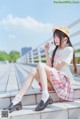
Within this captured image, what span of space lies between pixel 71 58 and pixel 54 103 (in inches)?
20.8

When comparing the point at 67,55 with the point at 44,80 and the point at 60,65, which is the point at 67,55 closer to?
the point at 60,65

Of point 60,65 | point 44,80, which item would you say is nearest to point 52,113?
point 44,80

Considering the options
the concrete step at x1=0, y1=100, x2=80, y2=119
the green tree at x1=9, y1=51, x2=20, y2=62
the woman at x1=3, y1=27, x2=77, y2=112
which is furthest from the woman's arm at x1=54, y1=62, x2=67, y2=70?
the green tree at x1=9, y1=51, x2=20, y2=62

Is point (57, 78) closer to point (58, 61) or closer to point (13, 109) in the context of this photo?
point (58, 61)

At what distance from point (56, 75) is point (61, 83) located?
10 centimetres

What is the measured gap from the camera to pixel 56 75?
9.14ft

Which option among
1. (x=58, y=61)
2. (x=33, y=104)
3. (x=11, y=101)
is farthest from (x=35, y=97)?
(x=58, y=61)

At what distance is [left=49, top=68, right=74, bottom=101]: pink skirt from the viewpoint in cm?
278

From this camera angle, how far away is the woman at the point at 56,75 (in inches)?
106

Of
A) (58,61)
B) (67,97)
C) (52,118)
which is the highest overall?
(58,61)

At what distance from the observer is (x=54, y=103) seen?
290cm

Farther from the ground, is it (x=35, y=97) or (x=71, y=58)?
(x=71, y=58)

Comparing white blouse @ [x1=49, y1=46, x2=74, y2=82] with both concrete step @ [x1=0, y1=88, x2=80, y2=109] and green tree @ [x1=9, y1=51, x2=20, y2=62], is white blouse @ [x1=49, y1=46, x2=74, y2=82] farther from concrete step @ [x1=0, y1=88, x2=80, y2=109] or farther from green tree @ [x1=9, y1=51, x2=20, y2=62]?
green tree @ [x1=9, y1=51, x2=20, y2=62]

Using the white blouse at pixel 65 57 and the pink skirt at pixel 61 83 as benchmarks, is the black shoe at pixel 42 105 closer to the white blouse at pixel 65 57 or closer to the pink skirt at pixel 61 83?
the pink skirt at pixel 61 83
